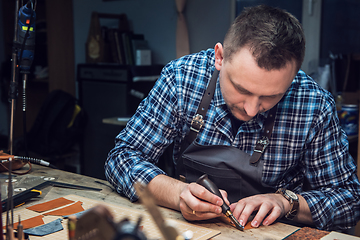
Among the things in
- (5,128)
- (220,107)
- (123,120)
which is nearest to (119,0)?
(123,120)

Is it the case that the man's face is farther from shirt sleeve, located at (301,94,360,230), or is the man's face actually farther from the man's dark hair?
shirt sleeve, located at (301,94,360,230)

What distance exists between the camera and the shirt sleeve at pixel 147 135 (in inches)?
44.5

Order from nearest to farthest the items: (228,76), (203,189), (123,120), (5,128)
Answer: (203,189), (228,76), (123,120), (5,128)

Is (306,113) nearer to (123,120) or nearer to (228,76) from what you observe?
(228,76)

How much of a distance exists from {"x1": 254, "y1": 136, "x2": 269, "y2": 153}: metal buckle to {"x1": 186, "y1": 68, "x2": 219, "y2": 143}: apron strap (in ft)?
0.63

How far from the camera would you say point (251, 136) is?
119 centimetres

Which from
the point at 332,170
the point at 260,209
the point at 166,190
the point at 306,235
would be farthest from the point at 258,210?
the point at 332,170

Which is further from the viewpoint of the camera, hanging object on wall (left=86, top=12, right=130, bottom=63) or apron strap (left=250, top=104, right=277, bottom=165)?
hanging object on wall (left=86, top=12, right=130, bottom=63)

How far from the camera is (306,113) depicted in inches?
46.3

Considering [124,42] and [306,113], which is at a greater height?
[124,42]

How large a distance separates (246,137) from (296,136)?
16 centimetres

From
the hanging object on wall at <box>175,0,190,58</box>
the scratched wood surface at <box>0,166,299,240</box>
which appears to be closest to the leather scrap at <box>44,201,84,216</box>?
the scratched wood surface at <box>0,166,299,240</box>

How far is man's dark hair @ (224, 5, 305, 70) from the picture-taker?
3.09 feet

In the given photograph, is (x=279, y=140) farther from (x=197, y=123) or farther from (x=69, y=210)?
(x=69, y=210)
